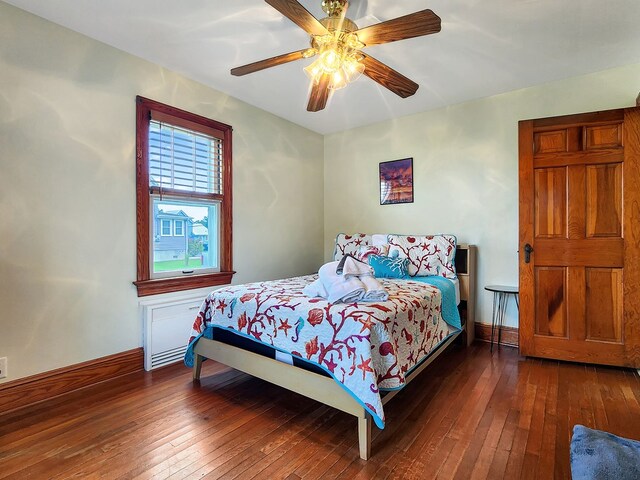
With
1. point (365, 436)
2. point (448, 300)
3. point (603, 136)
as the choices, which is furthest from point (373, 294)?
point (603, 136)

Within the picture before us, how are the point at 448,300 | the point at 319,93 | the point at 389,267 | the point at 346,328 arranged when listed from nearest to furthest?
the point at 346,328 < the point at 319,93 < the point at 448,300 < the point at 389,267

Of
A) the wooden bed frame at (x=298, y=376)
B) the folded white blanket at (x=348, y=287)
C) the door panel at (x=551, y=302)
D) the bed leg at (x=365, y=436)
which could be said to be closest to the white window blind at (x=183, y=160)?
the wooden bed frame at (x=298, y=376)

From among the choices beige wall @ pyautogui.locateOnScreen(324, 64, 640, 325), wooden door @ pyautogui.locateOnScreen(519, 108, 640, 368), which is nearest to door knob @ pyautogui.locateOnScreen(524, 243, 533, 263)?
wooden door @ pyautogui.locateOnScreen(519, 108, 640, 368)

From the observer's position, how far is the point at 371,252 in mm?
3361

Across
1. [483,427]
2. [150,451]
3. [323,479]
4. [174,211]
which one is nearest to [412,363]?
[483,427]

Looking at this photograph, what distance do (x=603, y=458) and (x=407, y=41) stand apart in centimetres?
257

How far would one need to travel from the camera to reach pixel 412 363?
6.56 ft

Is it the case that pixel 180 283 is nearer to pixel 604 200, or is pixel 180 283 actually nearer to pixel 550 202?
pixel 550 202

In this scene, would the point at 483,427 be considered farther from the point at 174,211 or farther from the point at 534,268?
the point at 174,211

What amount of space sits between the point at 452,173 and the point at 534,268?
1305 mm

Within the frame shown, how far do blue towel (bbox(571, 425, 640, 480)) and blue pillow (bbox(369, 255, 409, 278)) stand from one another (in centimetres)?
184

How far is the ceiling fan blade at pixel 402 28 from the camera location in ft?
4.99

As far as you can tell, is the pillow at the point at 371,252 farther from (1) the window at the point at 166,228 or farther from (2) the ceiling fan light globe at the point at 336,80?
(1) the window at the point at 166,228

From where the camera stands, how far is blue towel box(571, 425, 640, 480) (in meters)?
1.15
